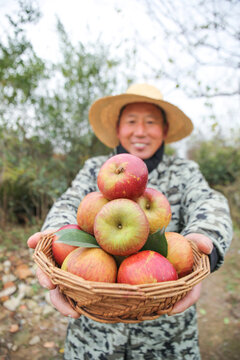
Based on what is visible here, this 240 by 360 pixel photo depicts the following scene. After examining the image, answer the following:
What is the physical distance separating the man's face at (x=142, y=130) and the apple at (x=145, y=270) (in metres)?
1.18

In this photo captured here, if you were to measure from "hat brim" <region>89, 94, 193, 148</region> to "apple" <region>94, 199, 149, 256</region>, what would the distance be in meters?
1.20

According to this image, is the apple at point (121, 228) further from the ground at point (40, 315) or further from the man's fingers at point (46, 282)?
the ground at point (40, 315)

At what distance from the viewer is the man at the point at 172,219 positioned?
1.43 meters

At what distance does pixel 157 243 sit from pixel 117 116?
1.66 metres

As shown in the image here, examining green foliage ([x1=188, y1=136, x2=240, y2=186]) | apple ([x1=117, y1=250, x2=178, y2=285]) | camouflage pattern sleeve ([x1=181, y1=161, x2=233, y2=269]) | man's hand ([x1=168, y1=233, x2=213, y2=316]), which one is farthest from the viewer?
green foliage ([x1=188, y1=136, x2=240, y2=186])

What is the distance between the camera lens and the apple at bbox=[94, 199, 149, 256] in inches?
43.3

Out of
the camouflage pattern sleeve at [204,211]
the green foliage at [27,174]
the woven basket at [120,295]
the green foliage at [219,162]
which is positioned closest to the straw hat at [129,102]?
the camouflage pattern sleeve at [204,211]

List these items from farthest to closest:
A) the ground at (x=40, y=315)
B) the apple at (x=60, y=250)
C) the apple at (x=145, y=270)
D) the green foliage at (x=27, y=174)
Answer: the green foliage at (x=27, y=174), the ground at (x=40, y=315), the apple at (x=60, y=250), the apple at (x=145, y=270)

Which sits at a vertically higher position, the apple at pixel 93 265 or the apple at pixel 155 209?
the apple at pixel 155 209

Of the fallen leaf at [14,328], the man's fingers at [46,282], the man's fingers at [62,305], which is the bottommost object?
the fallen leaf at [14,328]

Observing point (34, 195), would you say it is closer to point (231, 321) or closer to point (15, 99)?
point (15, 99)

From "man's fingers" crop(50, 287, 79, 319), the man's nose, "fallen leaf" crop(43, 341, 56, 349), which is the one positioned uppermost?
the man's nose

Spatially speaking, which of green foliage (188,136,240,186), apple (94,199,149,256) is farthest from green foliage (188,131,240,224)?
apple (94,199,149,256)

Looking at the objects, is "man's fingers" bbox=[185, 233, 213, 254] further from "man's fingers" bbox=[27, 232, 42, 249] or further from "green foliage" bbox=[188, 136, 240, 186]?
"green foliage" bbox=[188, 136, 240, 186]
